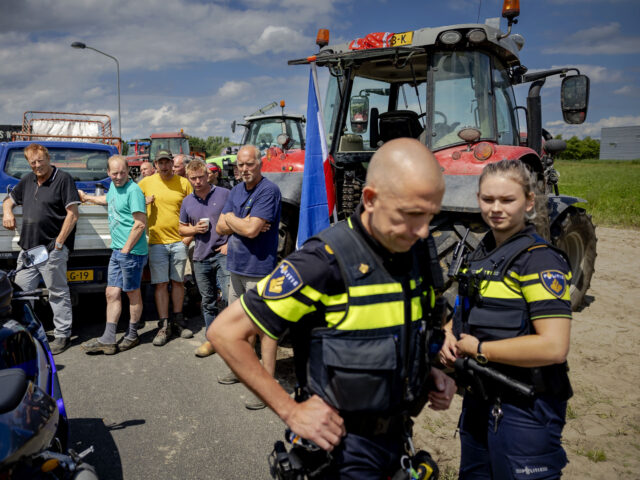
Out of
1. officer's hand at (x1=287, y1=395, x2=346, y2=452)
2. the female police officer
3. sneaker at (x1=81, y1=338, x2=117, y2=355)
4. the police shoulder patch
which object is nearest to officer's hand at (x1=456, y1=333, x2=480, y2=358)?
the female police officer

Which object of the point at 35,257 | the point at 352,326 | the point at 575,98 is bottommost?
the point at 35,257

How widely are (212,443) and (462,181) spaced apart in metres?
2.70

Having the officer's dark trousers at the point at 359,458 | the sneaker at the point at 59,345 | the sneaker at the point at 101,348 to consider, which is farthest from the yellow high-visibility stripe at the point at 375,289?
the sneaker at the point at 59,345

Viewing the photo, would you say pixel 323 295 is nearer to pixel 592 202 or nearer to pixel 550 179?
pixel 550 179

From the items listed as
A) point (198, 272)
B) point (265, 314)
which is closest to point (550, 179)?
point (198, 272)

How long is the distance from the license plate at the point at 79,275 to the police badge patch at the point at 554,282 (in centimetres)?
463

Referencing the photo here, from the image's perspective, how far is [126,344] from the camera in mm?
4754

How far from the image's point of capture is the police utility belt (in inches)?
54.9

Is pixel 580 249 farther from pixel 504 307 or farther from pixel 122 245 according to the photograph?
pixel 122 245

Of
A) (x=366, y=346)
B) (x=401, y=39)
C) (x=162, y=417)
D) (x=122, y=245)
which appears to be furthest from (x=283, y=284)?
(x=122, y=245)

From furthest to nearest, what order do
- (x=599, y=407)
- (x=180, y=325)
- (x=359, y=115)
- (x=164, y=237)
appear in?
(x=359, y=115), (x=180, y=325), (x=164, y=237), (x=599, y=407)

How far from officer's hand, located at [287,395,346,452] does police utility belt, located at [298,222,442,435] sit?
0.15 ft

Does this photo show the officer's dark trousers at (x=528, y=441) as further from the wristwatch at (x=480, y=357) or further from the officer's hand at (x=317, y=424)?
the officer's hand at (x=317, y=424)

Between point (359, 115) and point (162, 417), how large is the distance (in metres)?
3.66
